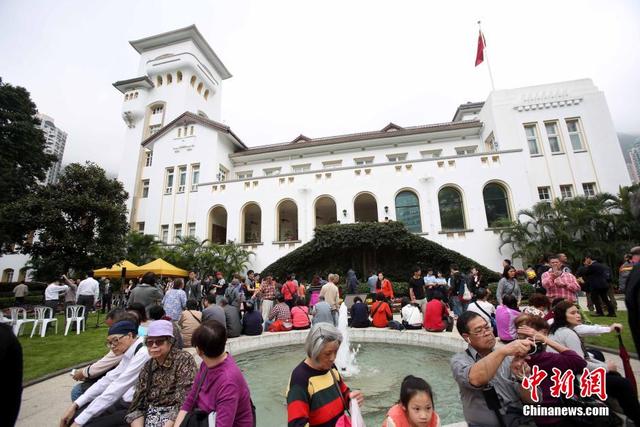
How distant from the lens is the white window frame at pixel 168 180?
85.7 ft

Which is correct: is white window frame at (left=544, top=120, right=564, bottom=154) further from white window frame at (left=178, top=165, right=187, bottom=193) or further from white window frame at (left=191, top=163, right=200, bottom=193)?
white window frame at (left=178, top=165, right=187, bottom=193)

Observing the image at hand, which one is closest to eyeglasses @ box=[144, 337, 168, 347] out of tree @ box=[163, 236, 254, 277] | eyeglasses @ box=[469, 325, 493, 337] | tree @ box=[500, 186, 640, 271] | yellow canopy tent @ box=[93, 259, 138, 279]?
eyeglasses @ box=[469, 325, 493, 337]

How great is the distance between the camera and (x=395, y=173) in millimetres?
20594

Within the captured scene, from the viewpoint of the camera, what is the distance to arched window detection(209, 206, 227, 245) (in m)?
23.5

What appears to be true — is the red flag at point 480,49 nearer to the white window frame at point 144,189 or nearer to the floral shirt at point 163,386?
the floral shirt at point 163,386

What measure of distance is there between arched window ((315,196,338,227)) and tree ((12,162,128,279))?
1345 centimetres

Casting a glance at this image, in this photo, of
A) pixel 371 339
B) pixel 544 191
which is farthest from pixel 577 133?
pixel 371 339

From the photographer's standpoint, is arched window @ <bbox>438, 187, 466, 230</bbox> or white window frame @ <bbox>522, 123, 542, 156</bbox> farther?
white window frame @ <bbox>522, 123, 542, 156</bbox>

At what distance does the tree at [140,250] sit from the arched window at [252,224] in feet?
21.7

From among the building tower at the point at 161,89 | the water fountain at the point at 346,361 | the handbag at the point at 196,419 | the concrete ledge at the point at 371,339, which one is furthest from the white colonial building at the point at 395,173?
the handbag at the point at 196,419

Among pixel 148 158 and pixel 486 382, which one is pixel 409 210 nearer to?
pixel 486 382

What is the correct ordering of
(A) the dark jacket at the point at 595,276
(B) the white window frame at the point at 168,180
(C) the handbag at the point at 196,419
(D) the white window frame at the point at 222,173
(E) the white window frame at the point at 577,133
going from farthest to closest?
(B) the white window frame at the point at 168,180 < (D) the white window frame at the point at 222,173 < (E) the white window frame at the point at 577,133 < (A) the dark jacket at the point at 595,276 < (C) the handbag at the point at 196,419

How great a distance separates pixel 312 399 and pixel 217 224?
24191 mm

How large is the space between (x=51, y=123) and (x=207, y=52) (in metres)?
42.2
